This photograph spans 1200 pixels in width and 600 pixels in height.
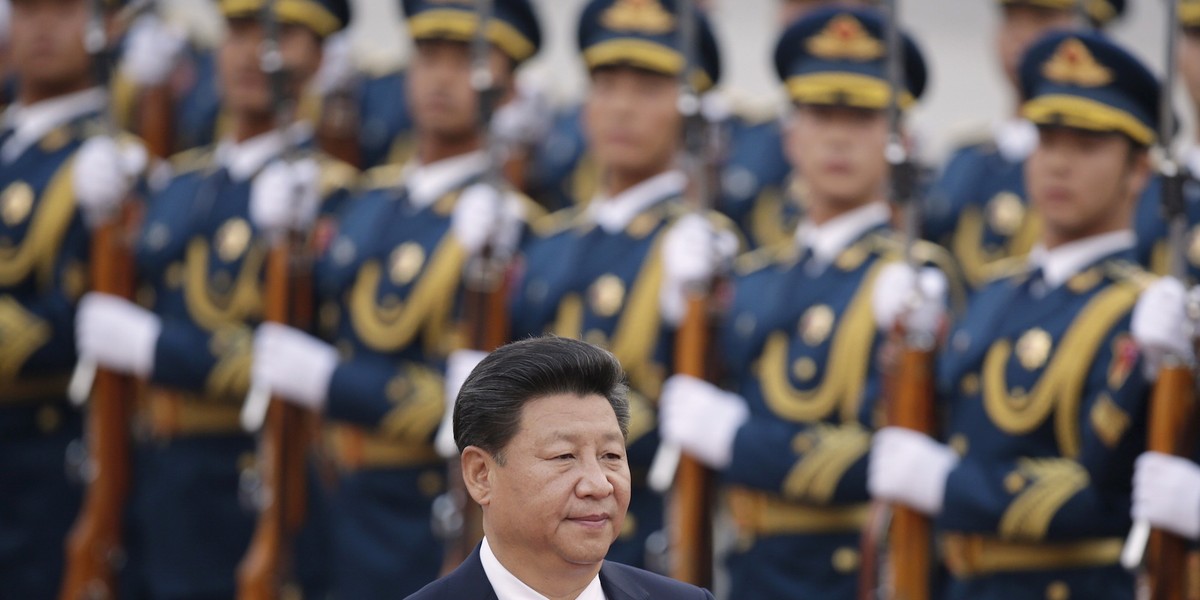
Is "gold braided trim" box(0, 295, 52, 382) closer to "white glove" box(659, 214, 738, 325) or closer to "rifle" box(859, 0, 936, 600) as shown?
"white glove" box(659, 214, 738, 325)

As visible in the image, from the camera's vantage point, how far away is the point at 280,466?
726 cm

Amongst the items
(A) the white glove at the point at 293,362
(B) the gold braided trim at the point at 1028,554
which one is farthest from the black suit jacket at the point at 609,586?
(A) the white glove at the point at 293,362

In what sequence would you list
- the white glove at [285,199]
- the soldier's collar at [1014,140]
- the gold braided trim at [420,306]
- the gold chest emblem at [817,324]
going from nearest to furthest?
the gold chest emblem at [817,324], the gold braided trim at [420,306], the white glove at [285,199], the soldier's collar at [1014,140]

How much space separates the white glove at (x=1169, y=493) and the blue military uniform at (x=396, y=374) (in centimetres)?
234

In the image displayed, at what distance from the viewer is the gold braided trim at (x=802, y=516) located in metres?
6.10

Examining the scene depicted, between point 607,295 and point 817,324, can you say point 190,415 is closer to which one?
point 607,295

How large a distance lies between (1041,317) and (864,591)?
85cm

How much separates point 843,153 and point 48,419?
2.98m

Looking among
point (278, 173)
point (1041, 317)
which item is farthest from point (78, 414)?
point (1041, 317)

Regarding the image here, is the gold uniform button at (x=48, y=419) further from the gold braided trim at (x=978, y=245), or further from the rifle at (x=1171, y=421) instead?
the rifle at (x=1171, y=421)

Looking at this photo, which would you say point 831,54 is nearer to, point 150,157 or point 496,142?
point 496,142

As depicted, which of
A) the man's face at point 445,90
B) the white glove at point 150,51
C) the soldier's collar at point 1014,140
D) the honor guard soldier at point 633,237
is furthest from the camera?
the white glove at point 150,51

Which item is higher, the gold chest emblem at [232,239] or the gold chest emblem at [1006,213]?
the gold chest emblem at [1006,213]

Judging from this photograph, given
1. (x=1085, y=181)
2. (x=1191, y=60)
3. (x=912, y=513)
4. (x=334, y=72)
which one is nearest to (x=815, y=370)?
(x=912, y=513)
